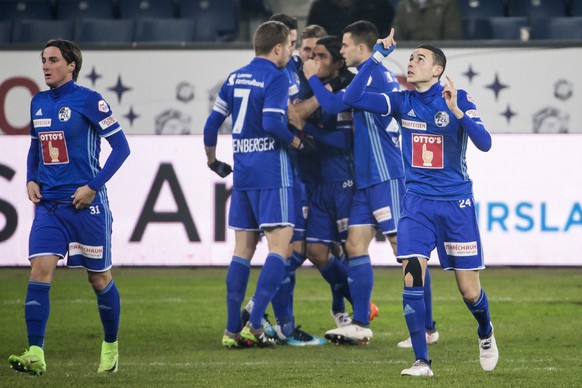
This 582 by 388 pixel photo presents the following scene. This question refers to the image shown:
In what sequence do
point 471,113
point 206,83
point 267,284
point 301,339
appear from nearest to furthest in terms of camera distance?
point 471,113 → point 267,284 → point 301,339 → point 206,83

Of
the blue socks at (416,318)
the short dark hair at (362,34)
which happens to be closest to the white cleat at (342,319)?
the short dark hair at (362,34)

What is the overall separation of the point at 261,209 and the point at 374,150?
0.93 meters

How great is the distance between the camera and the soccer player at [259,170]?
9258 mm

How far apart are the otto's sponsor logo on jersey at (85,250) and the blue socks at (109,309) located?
24 centimetres

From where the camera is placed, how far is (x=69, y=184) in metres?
7.97

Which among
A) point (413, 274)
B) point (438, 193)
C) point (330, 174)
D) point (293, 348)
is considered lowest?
point (293, 348)

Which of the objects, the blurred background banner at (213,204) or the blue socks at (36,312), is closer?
the blue socks at (36,312)

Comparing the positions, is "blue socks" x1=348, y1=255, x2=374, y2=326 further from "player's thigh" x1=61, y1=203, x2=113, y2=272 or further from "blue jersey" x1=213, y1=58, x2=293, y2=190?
"player's thigh" x1=61, y1=203, x2=113, y2=272

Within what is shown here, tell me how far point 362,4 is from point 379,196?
5.61 meters

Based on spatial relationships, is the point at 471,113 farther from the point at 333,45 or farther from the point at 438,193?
the point at 333,45

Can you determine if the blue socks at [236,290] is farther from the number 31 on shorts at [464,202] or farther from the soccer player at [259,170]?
the number 31 on shorts at [464,202]

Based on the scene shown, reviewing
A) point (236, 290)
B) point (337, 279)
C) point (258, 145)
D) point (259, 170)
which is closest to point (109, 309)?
point (236, 290)

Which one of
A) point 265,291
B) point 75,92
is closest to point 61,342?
point 265,291

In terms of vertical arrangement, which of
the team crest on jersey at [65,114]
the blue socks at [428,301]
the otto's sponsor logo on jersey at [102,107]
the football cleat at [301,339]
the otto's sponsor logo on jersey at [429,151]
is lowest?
the football cleat at [301,339]
